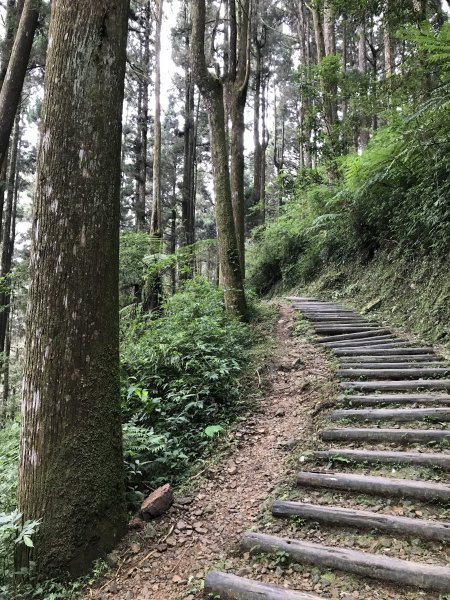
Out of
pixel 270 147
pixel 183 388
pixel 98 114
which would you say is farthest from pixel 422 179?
pixel 270 147

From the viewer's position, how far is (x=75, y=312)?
3.17 m

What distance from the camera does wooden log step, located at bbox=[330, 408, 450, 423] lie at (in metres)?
4.11

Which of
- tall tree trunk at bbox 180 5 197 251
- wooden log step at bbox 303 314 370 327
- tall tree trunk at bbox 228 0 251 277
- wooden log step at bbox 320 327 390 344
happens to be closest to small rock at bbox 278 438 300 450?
wooden log step at bbox 320 327 390 344

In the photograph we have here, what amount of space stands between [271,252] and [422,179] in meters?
9.15

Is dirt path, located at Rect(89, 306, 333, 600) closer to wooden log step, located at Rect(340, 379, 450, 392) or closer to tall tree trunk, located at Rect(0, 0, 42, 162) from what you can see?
wooden log step, located at Rect(340, 379, 450, 392)

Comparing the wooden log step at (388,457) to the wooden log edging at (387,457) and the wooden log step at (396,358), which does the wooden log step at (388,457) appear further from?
the wooden log step at (396,358)

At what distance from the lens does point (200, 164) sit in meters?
28.4

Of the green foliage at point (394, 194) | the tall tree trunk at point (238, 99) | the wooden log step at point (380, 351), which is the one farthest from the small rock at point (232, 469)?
the tall tree trunk at point (238, 99)

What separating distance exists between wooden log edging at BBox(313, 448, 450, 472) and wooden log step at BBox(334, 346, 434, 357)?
2.65 m

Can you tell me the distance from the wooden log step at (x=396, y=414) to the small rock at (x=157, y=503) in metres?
1.99

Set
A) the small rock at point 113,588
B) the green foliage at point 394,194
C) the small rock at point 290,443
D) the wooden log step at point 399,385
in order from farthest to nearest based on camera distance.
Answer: the green foliage at point 394,194
the wooden log step at point 399,385
the small rock at point 290,443
the small rock at point 113,588

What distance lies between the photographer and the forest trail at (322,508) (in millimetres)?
2578

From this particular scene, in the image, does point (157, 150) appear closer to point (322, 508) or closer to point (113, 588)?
point (322, 508)

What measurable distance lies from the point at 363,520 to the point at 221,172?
674 cm
